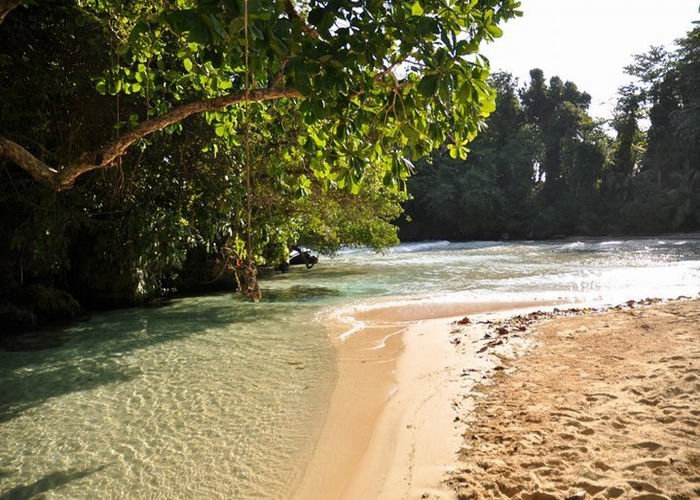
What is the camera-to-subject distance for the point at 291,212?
493 inches

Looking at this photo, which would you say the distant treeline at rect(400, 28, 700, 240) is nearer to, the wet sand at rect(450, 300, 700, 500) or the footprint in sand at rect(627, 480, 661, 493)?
the wet sand at rect(450, 300, 700, 500)

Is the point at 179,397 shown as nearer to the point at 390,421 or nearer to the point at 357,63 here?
the point at 390,421

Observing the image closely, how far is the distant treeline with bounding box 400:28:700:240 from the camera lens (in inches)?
1405

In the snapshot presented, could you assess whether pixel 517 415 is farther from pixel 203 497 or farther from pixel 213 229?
pixel 213 229

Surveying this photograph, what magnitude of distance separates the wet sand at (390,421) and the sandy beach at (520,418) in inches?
0.5

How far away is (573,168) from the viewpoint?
40.8 m

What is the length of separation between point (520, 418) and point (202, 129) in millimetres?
8172

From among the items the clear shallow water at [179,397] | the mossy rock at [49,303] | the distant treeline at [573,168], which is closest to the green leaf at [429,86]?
the clear shallow water at [179,397]

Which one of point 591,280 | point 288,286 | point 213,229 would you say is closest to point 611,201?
point 591,280

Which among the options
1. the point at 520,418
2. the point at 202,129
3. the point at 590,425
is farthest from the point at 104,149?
the point at 202,129

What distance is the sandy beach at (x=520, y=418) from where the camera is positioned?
2873mm

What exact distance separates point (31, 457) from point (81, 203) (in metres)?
6.55

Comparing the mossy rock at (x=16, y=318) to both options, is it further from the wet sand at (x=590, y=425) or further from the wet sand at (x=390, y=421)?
the wet sand at (x=590, y=425)

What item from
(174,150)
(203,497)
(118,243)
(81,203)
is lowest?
(203,497)
